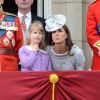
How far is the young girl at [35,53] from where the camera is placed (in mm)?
5020

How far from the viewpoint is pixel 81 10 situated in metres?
7.30

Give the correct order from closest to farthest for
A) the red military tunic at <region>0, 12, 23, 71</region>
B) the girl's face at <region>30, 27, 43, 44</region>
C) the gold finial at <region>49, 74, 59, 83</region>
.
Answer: the gold finial at <region>49, 74, 59, 83</region>, the girl's face at <region>30, 27, 43, 44</region>, the red military tunic at <region>0, 12, 23, 71</region>

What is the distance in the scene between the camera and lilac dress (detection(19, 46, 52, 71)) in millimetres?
5004

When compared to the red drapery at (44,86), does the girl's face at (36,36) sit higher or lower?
higher

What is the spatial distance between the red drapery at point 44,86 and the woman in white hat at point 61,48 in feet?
2.25

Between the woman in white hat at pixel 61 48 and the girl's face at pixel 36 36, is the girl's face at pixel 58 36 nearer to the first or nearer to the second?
the woman in white hat at pixel 61 48

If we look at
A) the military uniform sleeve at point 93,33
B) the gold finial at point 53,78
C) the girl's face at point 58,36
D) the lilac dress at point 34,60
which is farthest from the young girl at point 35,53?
the gold finial at point 53,78

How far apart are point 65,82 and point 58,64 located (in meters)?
0.69

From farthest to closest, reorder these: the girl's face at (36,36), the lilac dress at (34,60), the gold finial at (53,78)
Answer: the girl's face at (36,36), the lilac dress at (34,60), the gold finial at (53,78)

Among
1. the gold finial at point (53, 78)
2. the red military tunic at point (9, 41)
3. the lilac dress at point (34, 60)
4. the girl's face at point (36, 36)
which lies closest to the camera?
the gold finial at point (53, 78)

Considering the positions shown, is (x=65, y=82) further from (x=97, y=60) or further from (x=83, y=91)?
(x=97, y=60)

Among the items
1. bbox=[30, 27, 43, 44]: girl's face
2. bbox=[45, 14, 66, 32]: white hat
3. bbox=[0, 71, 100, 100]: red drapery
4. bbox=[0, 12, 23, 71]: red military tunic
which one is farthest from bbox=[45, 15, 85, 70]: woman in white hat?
bbox=[0, 71, 100, 100]: red drapery

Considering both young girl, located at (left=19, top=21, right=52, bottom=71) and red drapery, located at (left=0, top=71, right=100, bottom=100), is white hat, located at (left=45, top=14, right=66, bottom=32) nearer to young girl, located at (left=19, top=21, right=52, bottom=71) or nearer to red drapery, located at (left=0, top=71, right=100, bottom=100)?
young girl, located at (left=19, top=21, right=52, bottom=71)

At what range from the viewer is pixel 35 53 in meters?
5.05
